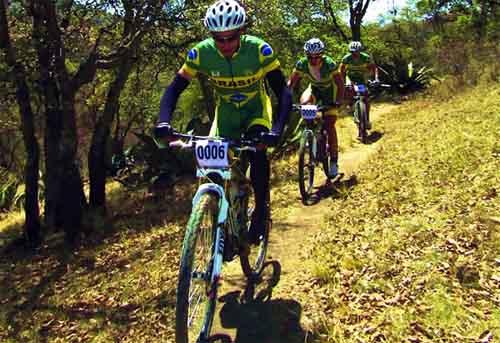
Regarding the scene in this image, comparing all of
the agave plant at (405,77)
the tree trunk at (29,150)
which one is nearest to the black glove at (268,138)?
the tree trunk at (29,150)

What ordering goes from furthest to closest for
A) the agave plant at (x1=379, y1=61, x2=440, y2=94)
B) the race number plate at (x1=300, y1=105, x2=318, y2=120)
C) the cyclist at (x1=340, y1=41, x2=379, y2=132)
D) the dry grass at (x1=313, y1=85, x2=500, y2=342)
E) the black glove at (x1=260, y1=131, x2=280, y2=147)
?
1. the agave plant at (x1=379, y1=61, x2=440, y2=94)
2. the cyclist at (x1=340, y1=41, x2=379, y2=132)
3. the race number plate at (x1=300, y1=105, x2=318, y2=120)
4. the black glove at (x1=260, y1=131, x2=280, y2=147)
5. the dry grass at (x1=313, y1=85, x2=500, y2=342)

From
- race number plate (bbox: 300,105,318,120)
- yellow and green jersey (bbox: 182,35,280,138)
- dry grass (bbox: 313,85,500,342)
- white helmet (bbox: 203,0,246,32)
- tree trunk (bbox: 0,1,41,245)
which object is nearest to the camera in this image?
dry grass (bbox: 313,85,500,342)

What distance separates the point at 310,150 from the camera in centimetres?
774

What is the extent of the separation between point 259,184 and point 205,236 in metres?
1.22

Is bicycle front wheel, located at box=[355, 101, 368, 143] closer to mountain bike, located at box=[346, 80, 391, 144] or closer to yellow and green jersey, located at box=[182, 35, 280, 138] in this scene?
mountain bike, located at box=[346, 80, 391, 144]

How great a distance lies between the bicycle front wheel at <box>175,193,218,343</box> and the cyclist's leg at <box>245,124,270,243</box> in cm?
105

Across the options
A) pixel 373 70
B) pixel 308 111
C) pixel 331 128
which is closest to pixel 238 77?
pixel 308 111

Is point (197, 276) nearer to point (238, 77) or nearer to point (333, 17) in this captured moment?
point (238, 77)

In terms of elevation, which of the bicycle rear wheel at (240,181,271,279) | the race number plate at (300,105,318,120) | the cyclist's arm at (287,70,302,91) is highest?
the cyclist's arm at (287,70,302,91)

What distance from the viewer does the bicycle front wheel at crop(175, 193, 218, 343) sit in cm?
318

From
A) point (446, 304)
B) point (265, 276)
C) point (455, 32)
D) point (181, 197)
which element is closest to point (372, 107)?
point (181, 197)

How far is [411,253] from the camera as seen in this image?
454cm

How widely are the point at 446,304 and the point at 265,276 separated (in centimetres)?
196

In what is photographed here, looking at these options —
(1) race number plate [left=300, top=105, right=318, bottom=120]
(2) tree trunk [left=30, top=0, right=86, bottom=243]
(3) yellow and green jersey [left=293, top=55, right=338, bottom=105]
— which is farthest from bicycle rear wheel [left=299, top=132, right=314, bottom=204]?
(2) tree trunk [left=30, top=0, right=86, bottom=243]
